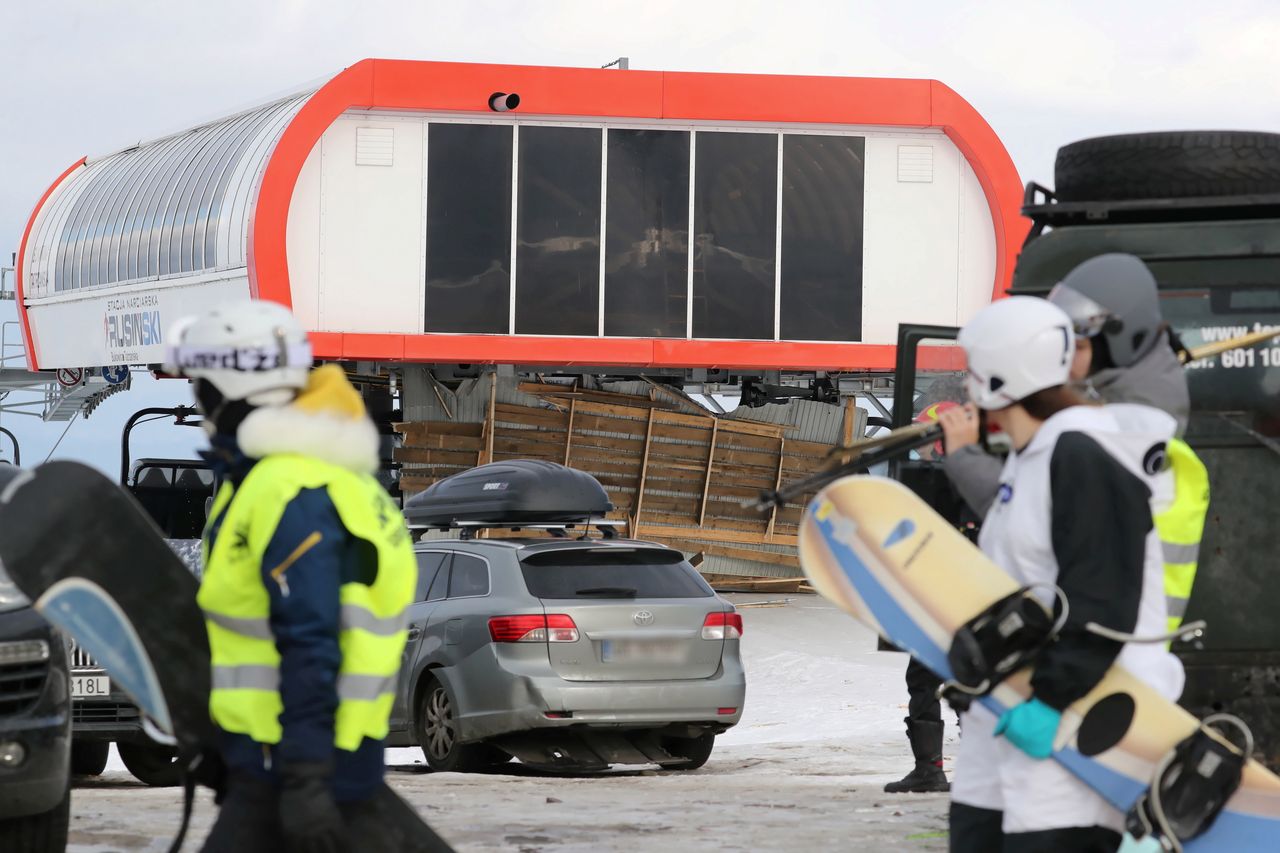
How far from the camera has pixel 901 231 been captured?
2438 centimetres

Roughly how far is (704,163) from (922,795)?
1457 cm

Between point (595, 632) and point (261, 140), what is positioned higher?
point (261, 140)

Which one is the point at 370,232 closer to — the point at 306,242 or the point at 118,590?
the point at 306,242

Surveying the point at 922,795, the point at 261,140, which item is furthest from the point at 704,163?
the point at 922,795

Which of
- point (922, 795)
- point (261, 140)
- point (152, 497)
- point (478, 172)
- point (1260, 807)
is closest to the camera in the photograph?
point (1260, 807)

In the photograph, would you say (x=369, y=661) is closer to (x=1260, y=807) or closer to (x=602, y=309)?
(x=1260, y=807)

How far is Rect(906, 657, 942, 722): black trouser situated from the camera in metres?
10.5

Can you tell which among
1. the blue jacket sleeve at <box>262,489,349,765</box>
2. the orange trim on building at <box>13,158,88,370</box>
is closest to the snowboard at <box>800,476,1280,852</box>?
the blue jacket sleeve at <box>262,489,349,765</box>

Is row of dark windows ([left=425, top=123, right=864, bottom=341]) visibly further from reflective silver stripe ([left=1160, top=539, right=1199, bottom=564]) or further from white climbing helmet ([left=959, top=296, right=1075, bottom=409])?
white climbing helmet ([left=959, top=296, right=1075, bottom=409])

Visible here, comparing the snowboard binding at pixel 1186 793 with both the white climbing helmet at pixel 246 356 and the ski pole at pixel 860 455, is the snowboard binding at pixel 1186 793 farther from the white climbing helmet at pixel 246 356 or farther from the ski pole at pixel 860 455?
the white climbing helmet at pixel 246 356

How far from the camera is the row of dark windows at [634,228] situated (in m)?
23.6

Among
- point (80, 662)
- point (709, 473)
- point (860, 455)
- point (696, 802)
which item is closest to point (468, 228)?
point (709, 473)

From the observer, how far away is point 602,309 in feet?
78.1

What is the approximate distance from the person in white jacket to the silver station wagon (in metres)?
7.47
